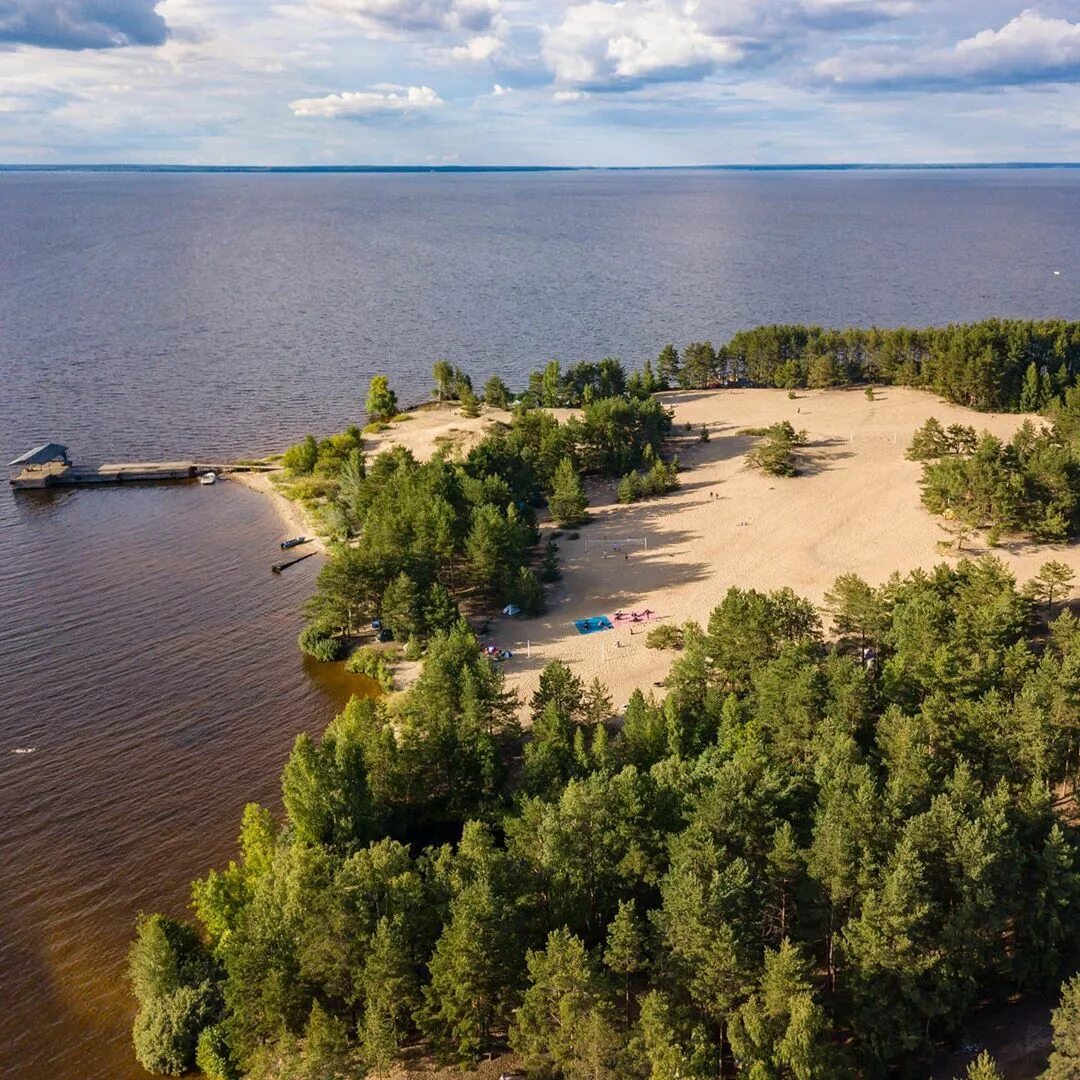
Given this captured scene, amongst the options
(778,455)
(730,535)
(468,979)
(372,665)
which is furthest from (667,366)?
(468,979)

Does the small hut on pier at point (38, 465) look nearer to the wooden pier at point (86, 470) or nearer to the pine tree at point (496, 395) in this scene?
the wooden pier at point (86, 470)

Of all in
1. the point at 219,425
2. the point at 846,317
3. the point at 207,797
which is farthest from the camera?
the point at 846,317

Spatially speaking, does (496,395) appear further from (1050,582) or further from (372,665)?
(1050,582)

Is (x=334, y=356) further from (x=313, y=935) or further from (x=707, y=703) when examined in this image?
(x=313, y=935)

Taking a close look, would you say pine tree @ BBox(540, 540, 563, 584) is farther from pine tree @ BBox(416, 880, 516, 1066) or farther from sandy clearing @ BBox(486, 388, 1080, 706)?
pine tree @ BBox(416, 880, 516, 1066)

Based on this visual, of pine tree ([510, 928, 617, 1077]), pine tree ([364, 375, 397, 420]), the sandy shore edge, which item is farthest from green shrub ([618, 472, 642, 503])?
pine tree ([510, 928, 617, 1077])

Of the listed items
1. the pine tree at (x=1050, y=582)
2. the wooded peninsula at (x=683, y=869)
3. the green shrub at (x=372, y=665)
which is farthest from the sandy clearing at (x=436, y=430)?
the pine tree at (x=1050, y=582)

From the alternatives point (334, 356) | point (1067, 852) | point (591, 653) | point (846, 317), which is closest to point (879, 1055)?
point (1067, 852)
